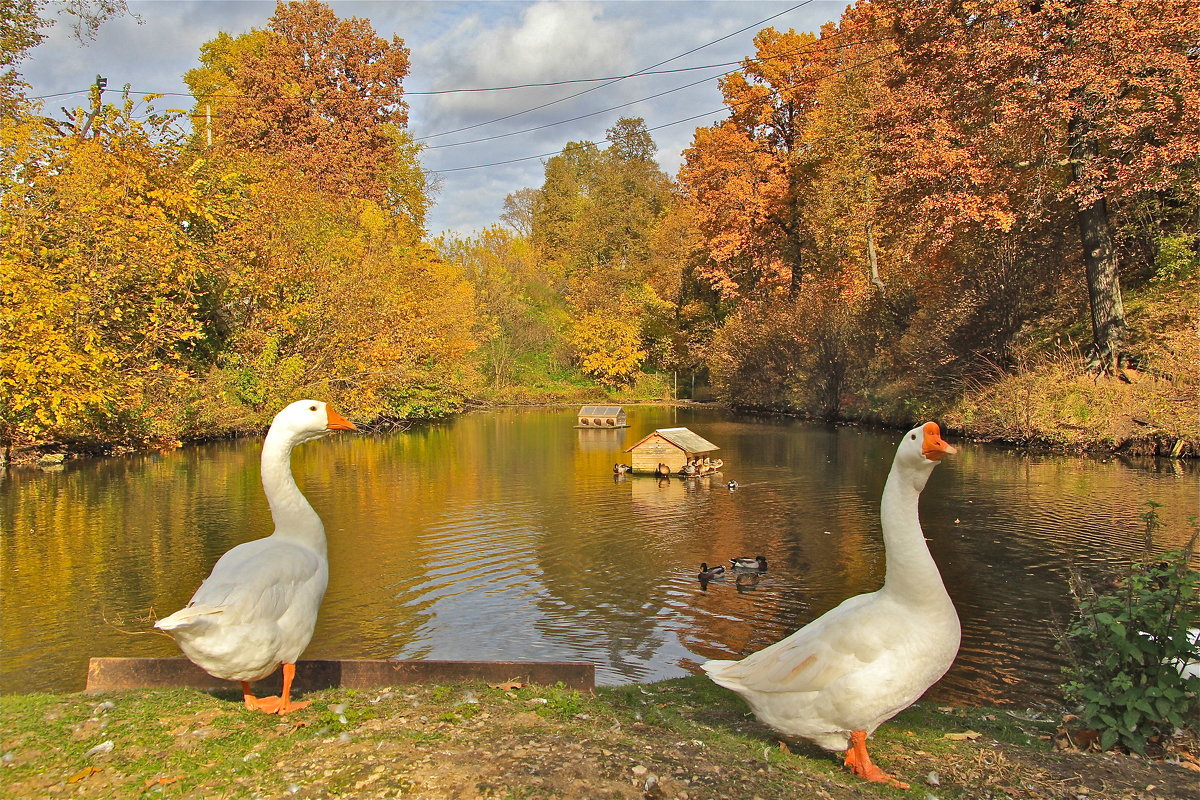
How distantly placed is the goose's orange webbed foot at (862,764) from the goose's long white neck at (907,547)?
960 millimetres

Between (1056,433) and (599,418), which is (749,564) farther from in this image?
(599,418)

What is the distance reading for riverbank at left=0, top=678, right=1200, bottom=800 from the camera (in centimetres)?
454

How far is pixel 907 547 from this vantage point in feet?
17.8

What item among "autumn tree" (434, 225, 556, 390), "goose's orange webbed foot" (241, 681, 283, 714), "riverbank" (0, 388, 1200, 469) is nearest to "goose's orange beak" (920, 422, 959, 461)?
"goose's orange webbed foot" (241, 681, 283, 714)

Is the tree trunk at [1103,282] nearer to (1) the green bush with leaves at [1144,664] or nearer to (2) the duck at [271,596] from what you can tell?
(1) the green bush with leaves at [1144,664]

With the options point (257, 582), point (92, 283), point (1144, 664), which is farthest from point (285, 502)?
point (92, 283)

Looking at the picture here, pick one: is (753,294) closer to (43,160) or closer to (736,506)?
(736,506)

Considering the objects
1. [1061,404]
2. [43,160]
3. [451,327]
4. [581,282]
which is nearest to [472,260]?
[581,282]

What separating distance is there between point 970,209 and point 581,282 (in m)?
51.9

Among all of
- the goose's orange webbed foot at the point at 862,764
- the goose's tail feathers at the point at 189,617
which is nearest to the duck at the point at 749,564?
the goose's orange webbed foot at the point at 862,764

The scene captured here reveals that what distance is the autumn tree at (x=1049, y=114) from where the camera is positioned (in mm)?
24281

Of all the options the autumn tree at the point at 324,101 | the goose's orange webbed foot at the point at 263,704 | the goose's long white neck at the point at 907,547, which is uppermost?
the autumn tree at the point at 324,101

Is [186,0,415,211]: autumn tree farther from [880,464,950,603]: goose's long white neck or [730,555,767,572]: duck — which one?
[880,464,950,603]: goose's long white neck

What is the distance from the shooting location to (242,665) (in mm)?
5492
